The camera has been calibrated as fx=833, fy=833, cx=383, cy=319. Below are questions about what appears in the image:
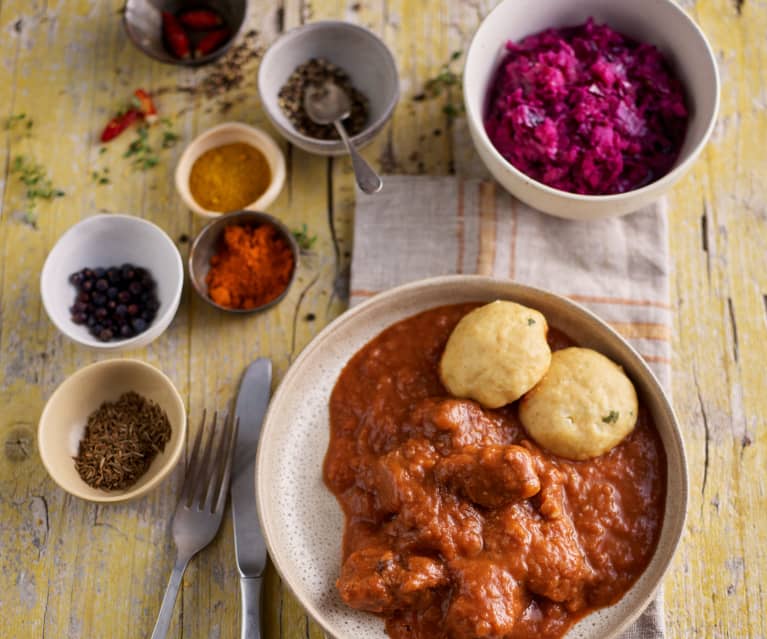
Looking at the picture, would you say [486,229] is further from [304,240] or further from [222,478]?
[222,478]

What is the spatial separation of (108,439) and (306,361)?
3.25 feet

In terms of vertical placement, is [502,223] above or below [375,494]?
above

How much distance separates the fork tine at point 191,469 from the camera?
12.3 feet

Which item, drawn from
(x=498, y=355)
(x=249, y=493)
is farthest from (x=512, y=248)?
(x=249, y=493)

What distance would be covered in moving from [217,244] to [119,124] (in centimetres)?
91

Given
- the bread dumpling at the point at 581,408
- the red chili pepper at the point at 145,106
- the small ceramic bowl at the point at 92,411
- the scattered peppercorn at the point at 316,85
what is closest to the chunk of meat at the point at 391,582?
the bread dumpling at the point at 581,408

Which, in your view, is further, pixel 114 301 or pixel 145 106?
pixel 145 106

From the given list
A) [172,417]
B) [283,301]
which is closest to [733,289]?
[283,301]

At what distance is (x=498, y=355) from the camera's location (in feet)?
11.1

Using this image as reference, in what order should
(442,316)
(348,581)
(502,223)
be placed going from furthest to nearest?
(502,223) < (442,316) < (348,581)

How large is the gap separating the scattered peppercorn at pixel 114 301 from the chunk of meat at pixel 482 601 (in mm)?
1843

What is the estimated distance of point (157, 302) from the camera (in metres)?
3.99

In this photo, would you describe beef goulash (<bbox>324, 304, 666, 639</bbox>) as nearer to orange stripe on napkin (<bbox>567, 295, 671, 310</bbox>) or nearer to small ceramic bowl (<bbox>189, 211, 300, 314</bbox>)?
orange stripe on napkin (<bbox>567, 295, 671, 310</bbox>)

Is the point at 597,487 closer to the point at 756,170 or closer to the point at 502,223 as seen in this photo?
the point at 502,223
